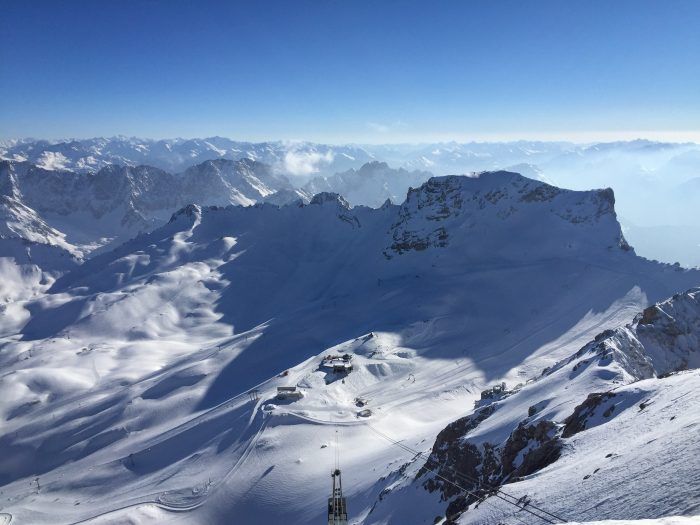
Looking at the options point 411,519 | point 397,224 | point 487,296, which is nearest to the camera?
point 411,519

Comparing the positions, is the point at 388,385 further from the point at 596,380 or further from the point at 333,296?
the point at 333,296

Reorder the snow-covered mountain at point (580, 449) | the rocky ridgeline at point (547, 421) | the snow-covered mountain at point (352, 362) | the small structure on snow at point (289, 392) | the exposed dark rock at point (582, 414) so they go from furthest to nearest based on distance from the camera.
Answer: the small structure on snow at point (289, 392) < the snow-covered mountain at point (352, 362) < the exposed dark rock at point (582, 414) < the rocky ridgeline at point (547, 421) < the snow-covered mountain at point (580, 449)

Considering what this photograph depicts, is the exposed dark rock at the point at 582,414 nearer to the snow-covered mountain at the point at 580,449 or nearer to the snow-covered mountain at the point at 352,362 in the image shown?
the snow-covered mountain at the point at 580,449

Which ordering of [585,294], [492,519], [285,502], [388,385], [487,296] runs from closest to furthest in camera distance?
[492,519] → [285,502] → [388,385] → [585,294] → [487,296]

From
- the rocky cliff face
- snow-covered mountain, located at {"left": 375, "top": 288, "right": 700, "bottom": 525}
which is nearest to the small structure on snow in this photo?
snow-covered mountain, located at {"left": 375, "top": 288, "right": 700, "bottom": 525}

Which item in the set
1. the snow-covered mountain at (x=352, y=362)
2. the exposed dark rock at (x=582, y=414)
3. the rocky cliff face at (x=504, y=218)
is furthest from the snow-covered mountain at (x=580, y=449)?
the rocky cliff face at (x=504, y=218)

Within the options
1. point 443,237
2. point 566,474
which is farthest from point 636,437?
point 443,237

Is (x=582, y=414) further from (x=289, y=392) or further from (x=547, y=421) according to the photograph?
(x=289, y=392)

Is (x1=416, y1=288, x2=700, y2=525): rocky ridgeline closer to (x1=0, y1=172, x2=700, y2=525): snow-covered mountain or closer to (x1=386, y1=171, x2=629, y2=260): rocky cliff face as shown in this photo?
(x1=0, y1=172, x2=700, y2=525): snow-covered mountain

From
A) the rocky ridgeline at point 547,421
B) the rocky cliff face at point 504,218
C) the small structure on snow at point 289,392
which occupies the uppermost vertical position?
the rocky cliff face at point 504,218
